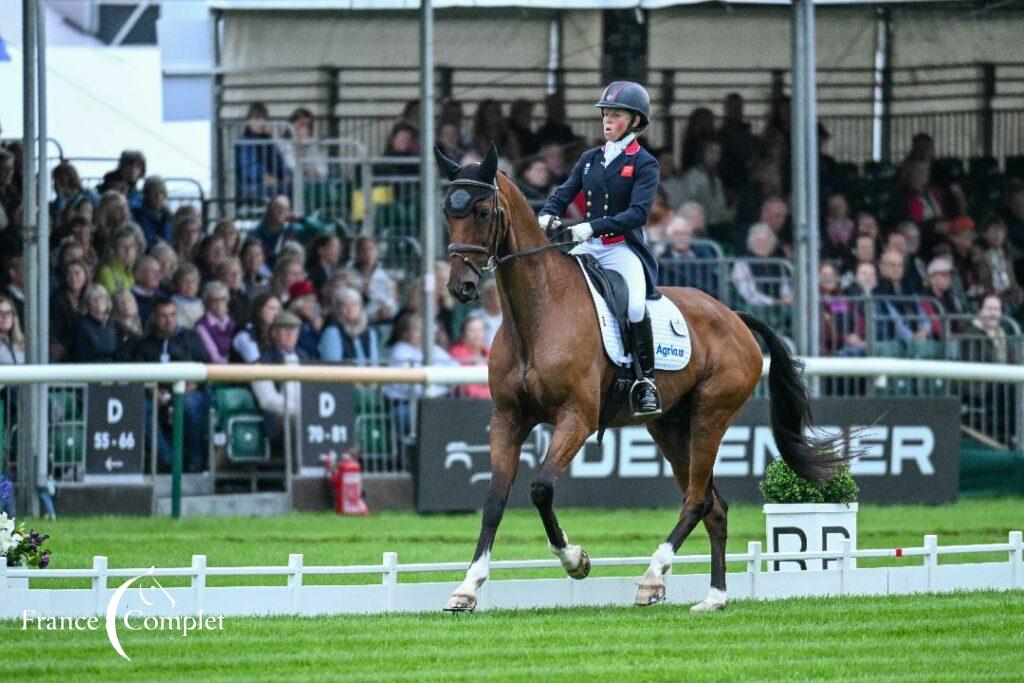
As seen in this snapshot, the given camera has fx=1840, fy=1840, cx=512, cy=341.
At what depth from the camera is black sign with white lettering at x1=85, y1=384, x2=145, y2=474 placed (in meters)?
15.2

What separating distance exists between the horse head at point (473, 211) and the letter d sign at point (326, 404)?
22.8ft

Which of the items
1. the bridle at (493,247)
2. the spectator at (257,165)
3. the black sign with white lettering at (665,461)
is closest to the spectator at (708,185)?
the spectator at (257,165)

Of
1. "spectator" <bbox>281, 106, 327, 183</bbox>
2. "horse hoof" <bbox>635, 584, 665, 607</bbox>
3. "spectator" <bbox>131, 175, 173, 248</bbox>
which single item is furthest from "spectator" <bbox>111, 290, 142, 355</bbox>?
"horse hoof" <bbox>635, 584, 665, 607</bbox>

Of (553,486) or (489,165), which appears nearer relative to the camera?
(553,486)

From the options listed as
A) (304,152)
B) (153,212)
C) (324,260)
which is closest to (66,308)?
(153,212)

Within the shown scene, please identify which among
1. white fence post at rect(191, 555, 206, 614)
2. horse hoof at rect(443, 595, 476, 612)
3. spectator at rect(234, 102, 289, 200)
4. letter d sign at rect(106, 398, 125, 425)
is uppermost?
spectator at rect(234, 102, 289, 200)

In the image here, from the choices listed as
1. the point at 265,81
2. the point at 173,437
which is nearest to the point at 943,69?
the point at 265,81

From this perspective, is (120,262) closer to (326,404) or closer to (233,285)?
(233,285)

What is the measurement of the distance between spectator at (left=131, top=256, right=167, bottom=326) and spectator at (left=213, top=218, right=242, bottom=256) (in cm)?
97

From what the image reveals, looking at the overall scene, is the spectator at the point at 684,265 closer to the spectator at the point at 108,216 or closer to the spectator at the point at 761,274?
the spectator at the point at 761,274

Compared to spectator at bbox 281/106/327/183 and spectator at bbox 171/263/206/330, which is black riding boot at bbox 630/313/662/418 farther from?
spectator at bbox 281/106/327/183

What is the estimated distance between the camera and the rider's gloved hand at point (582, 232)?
33.0 ft

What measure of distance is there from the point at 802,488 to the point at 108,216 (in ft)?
28.7

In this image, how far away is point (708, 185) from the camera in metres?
22.8
